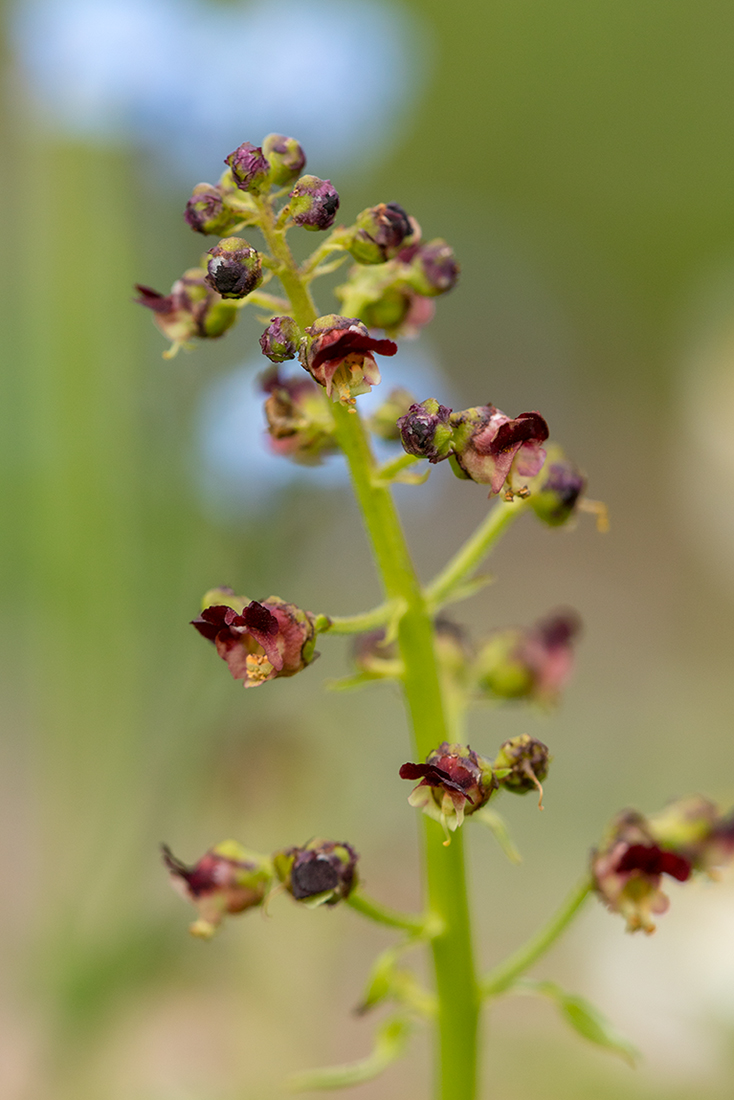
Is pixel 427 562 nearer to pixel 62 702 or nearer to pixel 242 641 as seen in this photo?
pixel 62 702

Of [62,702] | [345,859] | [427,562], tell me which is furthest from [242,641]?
[427,562]

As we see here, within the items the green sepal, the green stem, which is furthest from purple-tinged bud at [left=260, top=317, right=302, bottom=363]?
the green sepal

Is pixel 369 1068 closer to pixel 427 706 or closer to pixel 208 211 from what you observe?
pixel 427 706

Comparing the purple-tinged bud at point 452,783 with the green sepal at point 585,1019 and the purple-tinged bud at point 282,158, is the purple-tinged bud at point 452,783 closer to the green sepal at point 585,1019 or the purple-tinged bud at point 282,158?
the green sepal at point 585,1019

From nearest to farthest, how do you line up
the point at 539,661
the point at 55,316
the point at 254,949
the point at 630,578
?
the point at 539,661, the point at 254,949, the point at 55,316, the point at 630,578

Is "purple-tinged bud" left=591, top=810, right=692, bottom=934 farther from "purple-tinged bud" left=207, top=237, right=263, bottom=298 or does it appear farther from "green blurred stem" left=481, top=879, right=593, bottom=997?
"purple-tinged bud" left=207, top=237, right=263, bottom=298

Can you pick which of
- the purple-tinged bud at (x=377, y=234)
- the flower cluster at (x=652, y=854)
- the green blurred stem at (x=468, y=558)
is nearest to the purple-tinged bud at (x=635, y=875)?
the flower cluster at (x=652, y=854)
